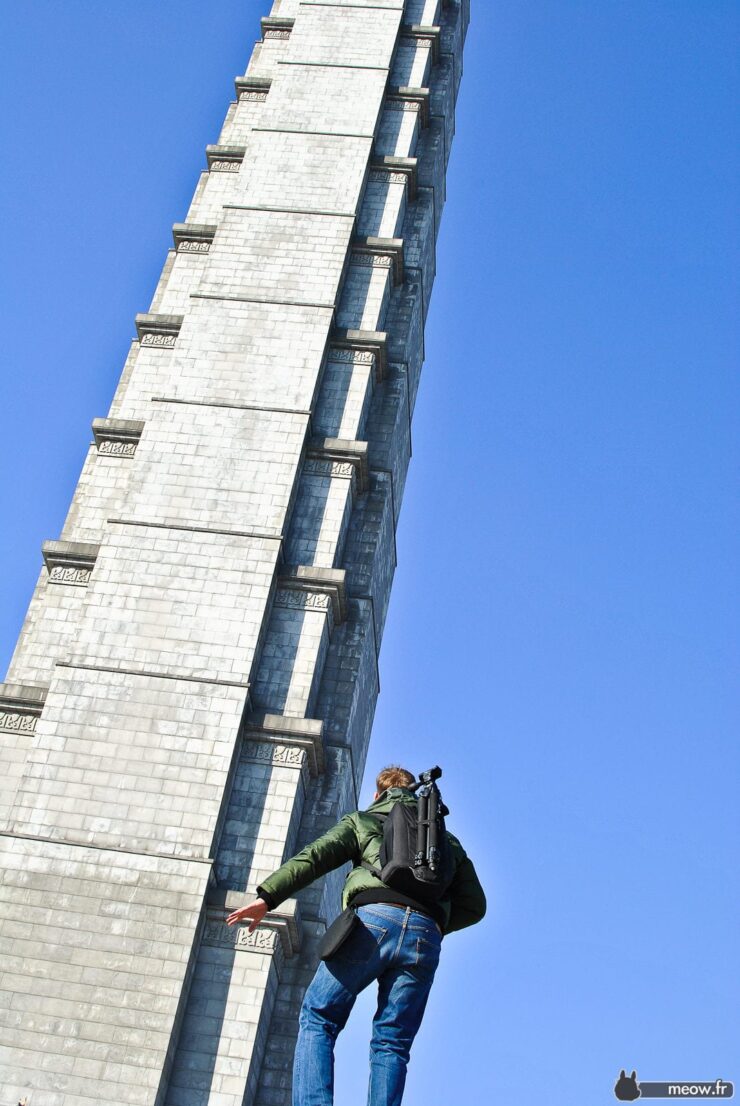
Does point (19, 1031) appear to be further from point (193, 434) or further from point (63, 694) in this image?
point (193, 434)

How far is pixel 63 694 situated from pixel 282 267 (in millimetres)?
8328

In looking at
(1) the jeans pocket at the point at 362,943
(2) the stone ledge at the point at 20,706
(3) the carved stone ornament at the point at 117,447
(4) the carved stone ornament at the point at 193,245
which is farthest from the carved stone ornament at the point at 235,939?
(4) the carved stone ornament at the point at 193,245

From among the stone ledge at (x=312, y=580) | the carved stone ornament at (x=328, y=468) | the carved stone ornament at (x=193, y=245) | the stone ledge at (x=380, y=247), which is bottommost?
the stone ledge at (x=312, y=580)

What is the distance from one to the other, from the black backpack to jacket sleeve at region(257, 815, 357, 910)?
0.15 meters

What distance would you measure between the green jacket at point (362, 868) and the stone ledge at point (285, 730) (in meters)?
10.7

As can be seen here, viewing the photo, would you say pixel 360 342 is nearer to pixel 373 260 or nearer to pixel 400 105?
pixel 373 260

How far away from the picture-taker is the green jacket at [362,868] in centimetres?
587

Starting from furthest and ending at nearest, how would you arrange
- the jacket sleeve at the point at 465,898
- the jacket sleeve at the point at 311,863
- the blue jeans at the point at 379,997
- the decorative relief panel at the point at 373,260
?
the decorative relief panel at the point at 373,260 < the jacket sleeve at the point at 465,898 < the jacket sleeve at the point at 311,863 < the blue jeans at the point at 379,997

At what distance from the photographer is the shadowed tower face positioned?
589 inches

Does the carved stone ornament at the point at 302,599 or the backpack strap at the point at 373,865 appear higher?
the carved stone ornament at the point at 302,599

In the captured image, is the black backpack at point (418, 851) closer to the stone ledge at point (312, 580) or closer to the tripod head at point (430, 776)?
the tripod head at point (430, 776)

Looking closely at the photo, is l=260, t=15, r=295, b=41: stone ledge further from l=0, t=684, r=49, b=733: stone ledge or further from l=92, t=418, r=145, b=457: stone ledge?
l=0, t=684, r=49, b=733: stone ledge

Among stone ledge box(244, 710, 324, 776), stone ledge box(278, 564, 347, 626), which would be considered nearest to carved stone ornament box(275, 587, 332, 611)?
stone ledge box(278, 564, 347, 626)

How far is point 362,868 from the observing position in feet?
19.7
